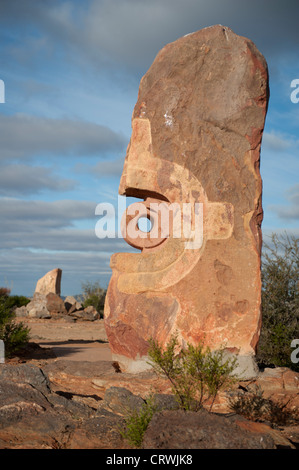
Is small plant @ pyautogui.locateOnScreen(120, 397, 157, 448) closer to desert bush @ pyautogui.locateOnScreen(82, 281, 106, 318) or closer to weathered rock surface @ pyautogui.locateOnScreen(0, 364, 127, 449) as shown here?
weathered rock surface @ pyautogui.locateOnScreen(0, 364, 127, 449)

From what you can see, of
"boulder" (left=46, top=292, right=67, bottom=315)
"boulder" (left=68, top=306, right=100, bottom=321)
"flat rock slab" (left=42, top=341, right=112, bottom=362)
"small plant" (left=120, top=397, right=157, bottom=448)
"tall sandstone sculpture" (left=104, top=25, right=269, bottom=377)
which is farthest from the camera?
"boulder" (left=46, top=292, right=67, bottom=315)

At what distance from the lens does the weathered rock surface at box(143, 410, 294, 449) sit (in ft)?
11.2

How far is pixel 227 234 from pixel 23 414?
3470 mm

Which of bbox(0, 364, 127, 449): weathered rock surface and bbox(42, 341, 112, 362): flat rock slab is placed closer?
bbox(0, 364, 127, 449): weathered rock surface

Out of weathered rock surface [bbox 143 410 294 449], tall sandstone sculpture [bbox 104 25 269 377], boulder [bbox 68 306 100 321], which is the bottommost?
boulder [bbox 68 306 100 321]

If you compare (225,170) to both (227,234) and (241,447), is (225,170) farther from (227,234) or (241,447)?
(241,447)

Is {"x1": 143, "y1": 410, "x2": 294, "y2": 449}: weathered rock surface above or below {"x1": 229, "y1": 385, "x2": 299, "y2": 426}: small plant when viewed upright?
above

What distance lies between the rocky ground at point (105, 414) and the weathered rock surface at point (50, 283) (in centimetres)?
1472

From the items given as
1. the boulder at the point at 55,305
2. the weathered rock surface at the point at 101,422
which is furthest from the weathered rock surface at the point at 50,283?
the weathered rock surface at the point at 101,422

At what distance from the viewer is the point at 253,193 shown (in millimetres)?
6738

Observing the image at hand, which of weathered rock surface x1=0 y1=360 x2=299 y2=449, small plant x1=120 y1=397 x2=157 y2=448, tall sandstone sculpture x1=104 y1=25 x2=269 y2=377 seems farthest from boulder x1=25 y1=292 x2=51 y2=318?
small plant x1=120 y1=397 x2=157 y2=448

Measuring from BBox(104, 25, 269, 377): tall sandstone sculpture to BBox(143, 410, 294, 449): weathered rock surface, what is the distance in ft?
8.46

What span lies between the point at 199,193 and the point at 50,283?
1606 centimetres

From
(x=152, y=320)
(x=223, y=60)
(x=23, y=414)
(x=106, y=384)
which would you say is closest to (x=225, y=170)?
(x=223, y=60)
